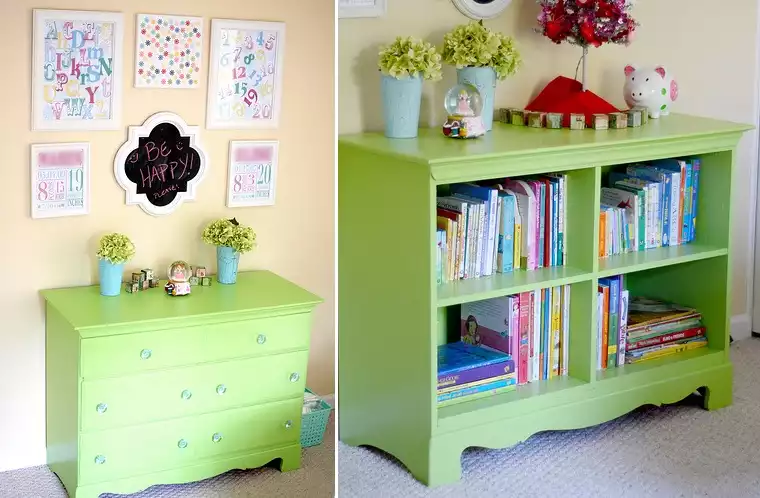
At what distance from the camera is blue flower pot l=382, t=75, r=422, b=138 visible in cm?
249

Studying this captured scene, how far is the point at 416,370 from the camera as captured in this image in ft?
8.05

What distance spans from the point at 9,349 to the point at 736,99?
2.64 m

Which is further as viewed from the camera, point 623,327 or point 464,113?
point 623,327

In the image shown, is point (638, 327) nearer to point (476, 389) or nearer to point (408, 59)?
point (476, 389)

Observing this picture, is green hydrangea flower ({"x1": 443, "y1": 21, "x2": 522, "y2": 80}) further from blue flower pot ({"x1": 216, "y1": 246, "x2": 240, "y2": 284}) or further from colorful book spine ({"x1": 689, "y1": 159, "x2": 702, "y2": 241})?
blue flower pot ({"x1": 216, "y1": 246, "x2": 240, "y2": 284})

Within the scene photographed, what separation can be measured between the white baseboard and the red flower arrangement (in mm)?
1263

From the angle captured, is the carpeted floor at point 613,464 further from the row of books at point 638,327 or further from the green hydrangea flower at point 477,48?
the green hydrangea flower at point 477,48

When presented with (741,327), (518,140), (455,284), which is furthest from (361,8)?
(741,327)

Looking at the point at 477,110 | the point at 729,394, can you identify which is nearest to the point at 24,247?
the point at 477,110

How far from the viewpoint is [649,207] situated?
2.86 metres

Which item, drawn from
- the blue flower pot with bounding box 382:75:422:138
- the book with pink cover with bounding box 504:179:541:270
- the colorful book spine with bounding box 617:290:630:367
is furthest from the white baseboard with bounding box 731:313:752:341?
the blue flower pot with bounding box 382:75:422:138

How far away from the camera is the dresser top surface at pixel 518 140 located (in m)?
2.36

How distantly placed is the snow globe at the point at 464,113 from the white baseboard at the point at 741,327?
4.97 ft

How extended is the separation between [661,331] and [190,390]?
166cm
